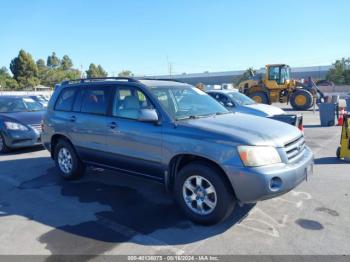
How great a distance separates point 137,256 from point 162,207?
1354 mm

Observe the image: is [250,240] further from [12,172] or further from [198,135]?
[12,172]

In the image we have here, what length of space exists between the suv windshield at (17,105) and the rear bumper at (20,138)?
46.9 inches

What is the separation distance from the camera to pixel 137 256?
348 cm

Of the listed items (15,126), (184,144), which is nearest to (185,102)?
(184,144)

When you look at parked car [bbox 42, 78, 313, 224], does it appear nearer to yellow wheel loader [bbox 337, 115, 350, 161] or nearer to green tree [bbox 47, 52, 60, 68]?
yellow wheel loader [bbox 337, 115, 350, 161]

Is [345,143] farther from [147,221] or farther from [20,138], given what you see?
[20,138]

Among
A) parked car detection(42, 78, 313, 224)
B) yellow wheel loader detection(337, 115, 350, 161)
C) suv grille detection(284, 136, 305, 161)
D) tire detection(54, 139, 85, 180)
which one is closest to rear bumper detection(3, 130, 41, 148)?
tire detection(54, 139, 85, 180)

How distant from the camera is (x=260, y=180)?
368cm

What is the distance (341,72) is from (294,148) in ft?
175

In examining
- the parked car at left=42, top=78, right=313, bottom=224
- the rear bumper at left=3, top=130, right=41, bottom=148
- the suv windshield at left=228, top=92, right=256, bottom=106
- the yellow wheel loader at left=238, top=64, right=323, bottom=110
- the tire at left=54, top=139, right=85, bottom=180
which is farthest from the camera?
the yellow wheel loader at left=238, top=64, right=323, bottom=110

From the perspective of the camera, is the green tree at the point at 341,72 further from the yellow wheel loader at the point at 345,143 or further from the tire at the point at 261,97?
the yellow wheel loader at the point at 345,143

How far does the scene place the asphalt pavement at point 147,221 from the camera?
365cm

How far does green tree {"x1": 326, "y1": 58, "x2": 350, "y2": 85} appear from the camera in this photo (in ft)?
164

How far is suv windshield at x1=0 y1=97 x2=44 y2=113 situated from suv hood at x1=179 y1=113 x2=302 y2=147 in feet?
23.7
